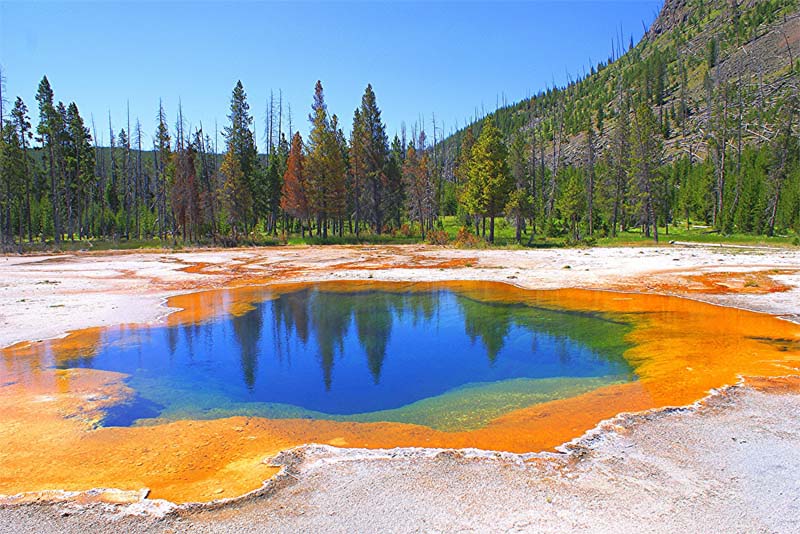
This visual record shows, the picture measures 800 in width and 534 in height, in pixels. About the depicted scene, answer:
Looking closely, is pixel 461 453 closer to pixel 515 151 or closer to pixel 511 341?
pixel 511 341

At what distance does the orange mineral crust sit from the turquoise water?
0.52m

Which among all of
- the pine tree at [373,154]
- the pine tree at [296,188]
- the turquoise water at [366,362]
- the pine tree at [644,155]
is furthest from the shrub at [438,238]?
the turquoise water at [366,362]

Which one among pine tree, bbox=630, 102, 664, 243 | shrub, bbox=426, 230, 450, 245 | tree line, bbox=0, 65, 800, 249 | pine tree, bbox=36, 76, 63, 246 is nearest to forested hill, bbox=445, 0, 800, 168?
tree line, bbox=0, 65, 800, 249

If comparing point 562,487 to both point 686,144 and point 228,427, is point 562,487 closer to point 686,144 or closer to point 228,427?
point 228,427

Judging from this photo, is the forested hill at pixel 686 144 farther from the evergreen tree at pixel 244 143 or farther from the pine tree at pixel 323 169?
the evergreen tree at pixel 244 143

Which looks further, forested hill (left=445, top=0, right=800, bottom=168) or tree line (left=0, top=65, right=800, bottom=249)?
forested hill (left=445, top=0, right=800, bottom=168)

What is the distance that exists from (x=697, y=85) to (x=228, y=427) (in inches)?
5178

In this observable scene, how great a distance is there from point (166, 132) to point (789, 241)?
6594 cm

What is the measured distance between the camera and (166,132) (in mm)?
60406

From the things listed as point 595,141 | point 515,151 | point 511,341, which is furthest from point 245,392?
point 595,141

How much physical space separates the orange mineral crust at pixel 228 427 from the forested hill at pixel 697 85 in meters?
56.6

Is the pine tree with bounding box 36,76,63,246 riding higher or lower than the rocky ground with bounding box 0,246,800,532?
higher

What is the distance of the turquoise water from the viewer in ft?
29.3

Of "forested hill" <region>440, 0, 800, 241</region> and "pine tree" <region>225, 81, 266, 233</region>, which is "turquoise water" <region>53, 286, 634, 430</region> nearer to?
"forested hill" <region>440, 0, 800, 241</region>
